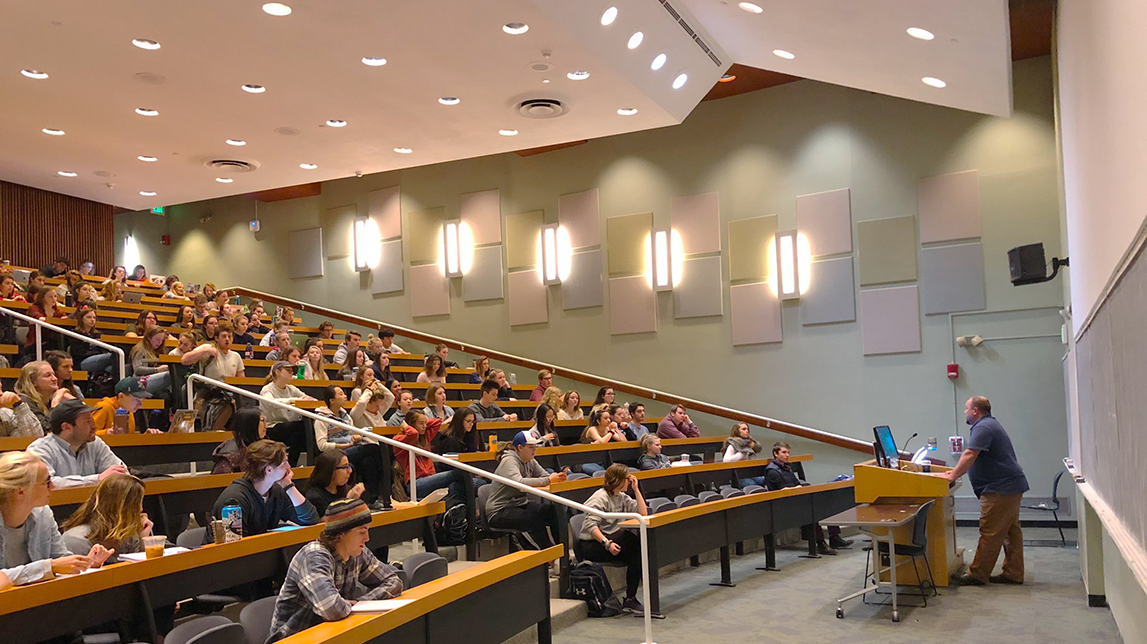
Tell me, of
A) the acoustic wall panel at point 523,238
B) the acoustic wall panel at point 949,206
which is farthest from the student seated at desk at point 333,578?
the acoustic wall panel at point 523,238

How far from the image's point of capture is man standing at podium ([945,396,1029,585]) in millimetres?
6773

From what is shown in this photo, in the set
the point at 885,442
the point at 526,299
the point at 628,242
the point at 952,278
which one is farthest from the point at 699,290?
the point at 885,442

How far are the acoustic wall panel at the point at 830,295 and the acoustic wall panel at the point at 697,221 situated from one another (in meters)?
1.32

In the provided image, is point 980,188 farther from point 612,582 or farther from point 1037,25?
point 612,582

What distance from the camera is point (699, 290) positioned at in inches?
474

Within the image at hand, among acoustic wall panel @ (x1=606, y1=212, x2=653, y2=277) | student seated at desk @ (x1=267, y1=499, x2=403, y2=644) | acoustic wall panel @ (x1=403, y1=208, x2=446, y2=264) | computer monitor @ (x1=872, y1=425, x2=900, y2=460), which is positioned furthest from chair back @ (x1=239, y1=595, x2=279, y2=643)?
acoustic wall panel @ (x1=403, y1=208, x2=446, y2=264)

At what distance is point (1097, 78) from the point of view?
13.2 ft

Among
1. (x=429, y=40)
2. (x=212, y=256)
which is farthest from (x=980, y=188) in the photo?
(x=212, y=256)

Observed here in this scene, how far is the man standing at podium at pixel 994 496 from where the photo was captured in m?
6.77

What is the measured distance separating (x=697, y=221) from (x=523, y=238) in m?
2.51

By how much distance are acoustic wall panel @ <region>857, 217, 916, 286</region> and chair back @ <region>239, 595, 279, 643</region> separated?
886 cm

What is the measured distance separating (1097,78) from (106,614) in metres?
4.37

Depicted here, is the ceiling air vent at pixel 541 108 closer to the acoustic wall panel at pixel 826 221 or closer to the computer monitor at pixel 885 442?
the acoustic wall panel at pixel 826 221

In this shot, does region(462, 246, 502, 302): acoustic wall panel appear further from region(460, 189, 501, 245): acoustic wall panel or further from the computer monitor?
the computer monitor
